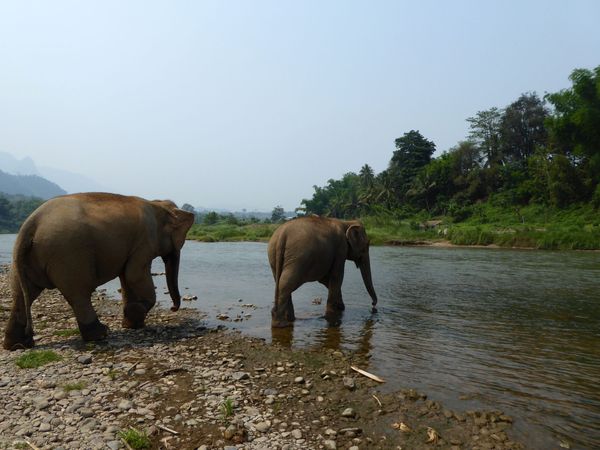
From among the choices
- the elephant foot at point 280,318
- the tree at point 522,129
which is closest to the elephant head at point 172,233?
the elephant foot at point 280,318

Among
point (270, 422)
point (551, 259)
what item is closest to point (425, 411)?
point (270, 422)

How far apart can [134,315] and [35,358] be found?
253cm

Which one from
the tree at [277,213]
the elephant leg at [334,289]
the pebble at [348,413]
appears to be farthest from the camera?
the tree at [277,213]

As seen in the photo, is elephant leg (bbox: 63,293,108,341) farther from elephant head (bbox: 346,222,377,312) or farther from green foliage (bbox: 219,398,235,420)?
elephant head (bbox: 346,222,377,312)

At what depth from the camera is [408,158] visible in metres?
87.0

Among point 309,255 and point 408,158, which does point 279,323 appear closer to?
point 309,255

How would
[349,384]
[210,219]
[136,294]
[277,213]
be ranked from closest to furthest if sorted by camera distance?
[349,384]
[136,294]
[210,219]
[277,213]

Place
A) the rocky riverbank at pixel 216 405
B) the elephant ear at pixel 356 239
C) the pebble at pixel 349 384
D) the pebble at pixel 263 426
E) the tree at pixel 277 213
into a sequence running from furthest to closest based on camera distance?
the tree at pixel 277 213 → the elephant ear at pixel 356 239 → the pebble at pixel 349 384 → the pebble at pixel 263 426 → the rocky riverbank at pixel 216 405

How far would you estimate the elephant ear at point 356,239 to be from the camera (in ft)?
40.9

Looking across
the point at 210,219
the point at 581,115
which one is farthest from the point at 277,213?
the point at 581,115

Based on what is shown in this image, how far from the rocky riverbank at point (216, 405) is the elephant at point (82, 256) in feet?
2.17

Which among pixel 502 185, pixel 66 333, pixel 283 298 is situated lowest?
pixel 66 333

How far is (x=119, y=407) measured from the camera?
19.0ft

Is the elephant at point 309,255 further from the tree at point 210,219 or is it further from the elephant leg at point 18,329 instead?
the tree at point 210,219
